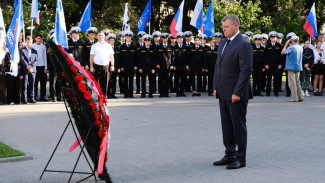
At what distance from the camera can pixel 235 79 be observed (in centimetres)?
722

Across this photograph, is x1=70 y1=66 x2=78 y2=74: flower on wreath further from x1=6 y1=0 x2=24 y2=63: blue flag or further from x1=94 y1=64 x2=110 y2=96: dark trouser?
x1=94 y1=64 x2=110 y2=96: dark trouser

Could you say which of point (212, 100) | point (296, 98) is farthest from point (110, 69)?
point (296, 98)

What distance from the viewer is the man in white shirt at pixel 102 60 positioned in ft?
54.7

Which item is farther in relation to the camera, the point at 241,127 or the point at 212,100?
the point at 212,100

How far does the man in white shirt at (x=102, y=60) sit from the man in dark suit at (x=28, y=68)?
1819mm

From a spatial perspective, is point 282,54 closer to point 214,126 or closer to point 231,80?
point 214,126

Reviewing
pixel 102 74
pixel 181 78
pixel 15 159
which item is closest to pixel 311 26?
pixel 181 78

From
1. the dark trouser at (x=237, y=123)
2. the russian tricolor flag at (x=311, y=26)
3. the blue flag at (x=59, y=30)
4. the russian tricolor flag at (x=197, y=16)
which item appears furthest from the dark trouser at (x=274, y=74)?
the dark trouser at (x=237, y=123)

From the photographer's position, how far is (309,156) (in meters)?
8.02

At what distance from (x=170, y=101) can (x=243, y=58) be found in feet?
32.2

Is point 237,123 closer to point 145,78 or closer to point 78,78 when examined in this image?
point 78,78

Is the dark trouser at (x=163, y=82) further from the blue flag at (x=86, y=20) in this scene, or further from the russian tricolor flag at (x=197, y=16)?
the blue flag at (x=86, y=20)

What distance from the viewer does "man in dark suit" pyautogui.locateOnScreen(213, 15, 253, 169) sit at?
708 cm

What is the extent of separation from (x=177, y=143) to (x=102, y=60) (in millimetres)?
8259
